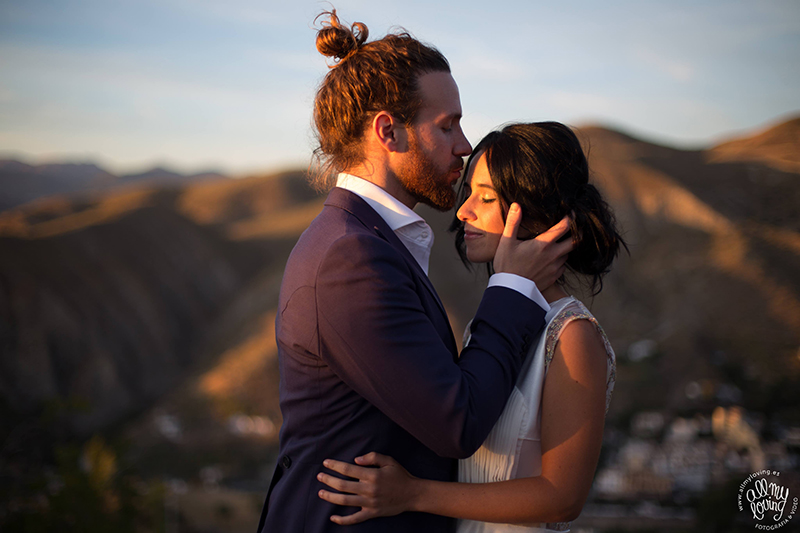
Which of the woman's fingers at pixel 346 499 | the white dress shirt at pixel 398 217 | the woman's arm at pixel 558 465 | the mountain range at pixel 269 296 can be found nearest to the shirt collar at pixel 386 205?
the white dress shirt at pixel 398 217

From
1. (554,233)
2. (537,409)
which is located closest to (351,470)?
(537,409)

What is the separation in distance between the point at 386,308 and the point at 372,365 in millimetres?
162

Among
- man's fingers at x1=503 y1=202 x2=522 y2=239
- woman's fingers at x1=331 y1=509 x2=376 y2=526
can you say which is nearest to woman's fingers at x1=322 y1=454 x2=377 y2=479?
woman's fingers at x1=331 y1=509 x2=376 y2=526

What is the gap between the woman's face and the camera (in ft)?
7.54

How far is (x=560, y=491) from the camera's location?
6.37 ft

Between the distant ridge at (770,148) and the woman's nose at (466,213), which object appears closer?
the woman's nose at (466,213)

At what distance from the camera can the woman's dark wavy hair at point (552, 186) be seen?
7.30 feet

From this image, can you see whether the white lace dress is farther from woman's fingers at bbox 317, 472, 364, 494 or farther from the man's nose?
the man's nose

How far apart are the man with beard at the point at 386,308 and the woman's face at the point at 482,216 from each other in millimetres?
97

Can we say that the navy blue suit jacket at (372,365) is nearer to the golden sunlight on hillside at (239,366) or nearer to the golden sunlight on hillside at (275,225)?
the golden sunlight on hillside at (239,366)

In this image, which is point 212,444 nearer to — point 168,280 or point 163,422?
point 163,422

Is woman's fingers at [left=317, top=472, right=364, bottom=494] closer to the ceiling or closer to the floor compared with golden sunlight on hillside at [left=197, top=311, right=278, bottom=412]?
closer to the ceiling

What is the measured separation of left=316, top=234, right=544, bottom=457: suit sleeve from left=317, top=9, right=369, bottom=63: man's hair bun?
996 mm

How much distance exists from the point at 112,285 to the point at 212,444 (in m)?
22.0
